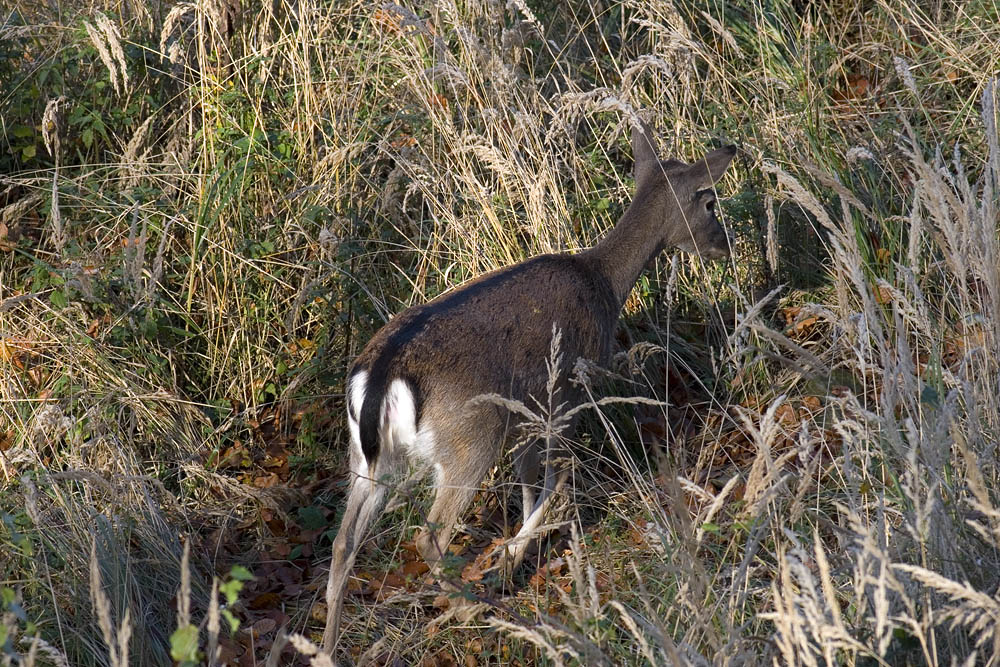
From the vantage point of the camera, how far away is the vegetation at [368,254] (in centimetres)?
416

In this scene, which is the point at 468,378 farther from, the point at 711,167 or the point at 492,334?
the point at 711,167

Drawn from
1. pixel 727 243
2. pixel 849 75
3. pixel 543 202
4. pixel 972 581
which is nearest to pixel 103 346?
pixel 543 202

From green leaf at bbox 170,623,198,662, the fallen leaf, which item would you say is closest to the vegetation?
the fallen leaf

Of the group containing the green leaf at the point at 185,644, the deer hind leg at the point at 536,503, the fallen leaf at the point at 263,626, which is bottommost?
the deer hind leg at the point at 536,503

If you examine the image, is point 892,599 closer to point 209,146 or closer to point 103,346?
point 103,346

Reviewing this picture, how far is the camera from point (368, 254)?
5.39 meters

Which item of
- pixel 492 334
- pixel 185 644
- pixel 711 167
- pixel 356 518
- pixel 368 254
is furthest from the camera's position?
pixel 368 254

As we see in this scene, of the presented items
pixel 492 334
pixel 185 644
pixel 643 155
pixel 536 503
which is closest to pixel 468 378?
pixel 492 334

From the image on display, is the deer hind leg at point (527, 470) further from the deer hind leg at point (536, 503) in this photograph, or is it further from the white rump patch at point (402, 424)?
the white rump patch at point (402, 424)

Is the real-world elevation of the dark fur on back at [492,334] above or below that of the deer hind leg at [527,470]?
above

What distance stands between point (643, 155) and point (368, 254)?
1.43m

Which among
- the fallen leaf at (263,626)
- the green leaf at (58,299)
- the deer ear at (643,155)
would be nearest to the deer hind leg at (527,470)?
the fallen leaf at (263,626)

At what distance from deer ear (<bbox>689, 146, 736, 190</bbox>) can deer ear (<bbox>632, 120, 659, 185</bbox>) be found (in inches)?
8.9

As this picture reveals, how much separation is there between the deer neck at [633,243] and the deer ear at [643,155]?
120 mm
